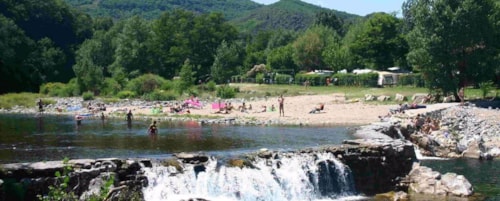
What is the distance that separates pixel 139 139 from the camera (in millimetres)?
35500

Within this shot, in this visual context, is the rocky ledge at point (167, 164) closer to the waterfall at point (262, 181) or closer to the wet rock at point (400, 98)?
the waterfall at point (262, 181)

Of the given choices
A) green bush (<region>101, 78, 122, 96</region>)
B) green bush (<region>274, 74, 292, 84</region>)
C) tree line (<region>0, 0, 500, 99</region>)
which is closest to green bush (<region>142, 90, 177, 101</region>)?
tree line (<region>0, 0, 500, 99</region>)

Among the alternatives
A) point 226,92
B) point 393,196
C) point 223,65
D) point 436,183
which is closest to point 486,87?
point 436,183

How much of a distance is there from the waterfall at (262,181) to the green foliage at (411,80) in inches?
1907

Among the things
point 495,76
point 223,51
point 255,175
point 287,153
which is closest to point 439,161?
point 287,153

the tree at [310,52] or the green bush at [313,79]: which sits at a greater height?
the tree at [310,52]

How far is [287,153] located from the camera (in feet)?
87.1

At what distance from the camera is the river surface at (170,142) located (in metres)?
28.4

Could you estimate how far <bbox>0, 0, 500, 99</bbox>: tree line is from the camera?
50.7 meters

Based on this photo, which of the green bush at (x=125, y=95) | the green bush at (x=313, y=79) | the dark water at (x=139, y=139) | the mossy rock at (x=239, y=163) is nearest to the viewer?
the mossy rock at (x=239, y=163)

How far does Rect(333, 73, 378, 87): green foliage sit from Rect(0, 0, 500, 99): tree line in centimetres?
572

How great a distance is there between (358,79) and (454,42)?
30685 millimetres

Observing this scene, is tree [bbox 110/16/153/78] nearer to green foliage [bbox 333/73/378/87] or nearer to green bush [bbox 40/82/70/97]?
green bush [bbox 40/82/70/97]

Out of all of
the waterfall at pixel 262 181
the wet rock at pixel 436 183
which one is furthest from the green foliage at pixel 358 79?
the waterfall at pixel 262 181
